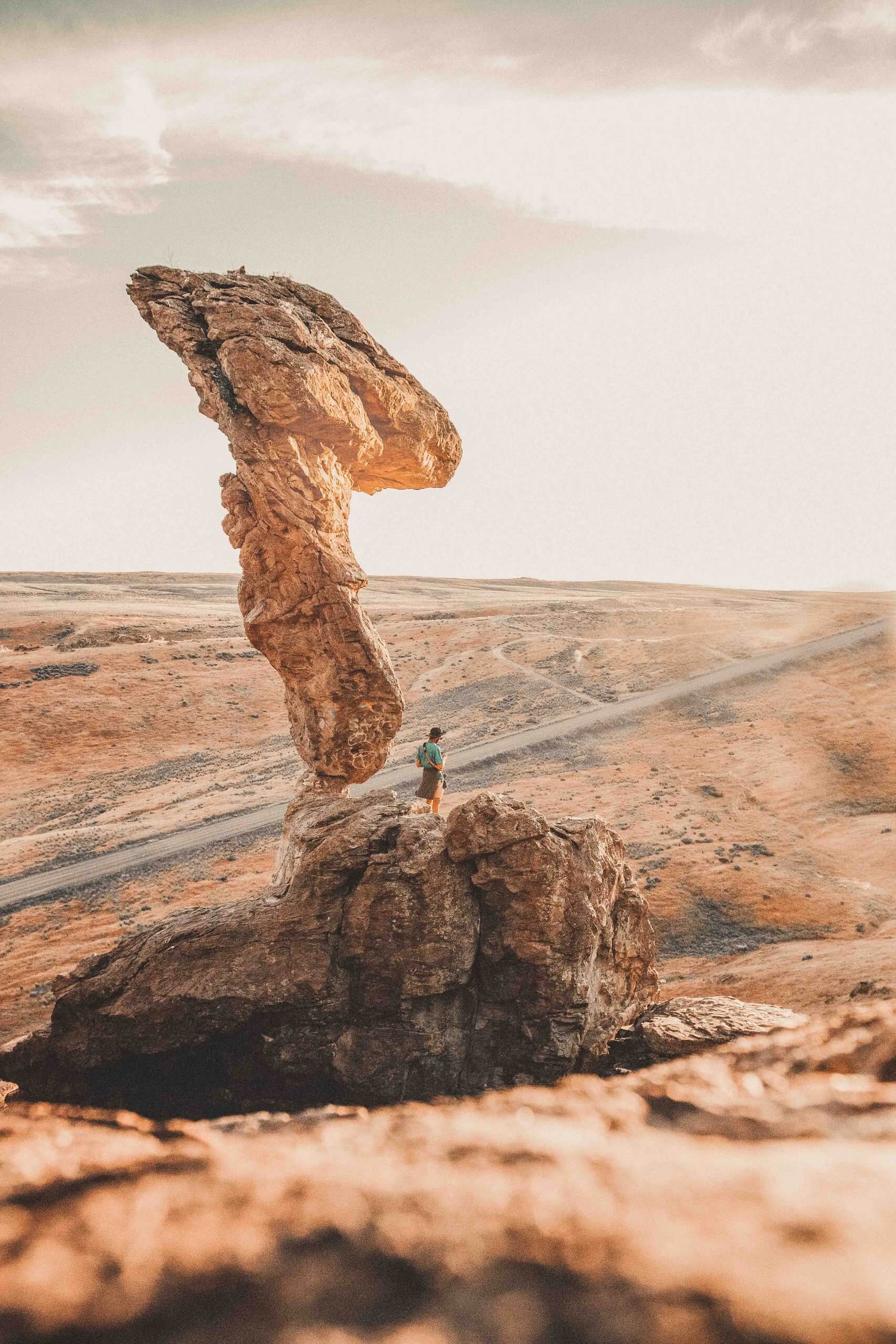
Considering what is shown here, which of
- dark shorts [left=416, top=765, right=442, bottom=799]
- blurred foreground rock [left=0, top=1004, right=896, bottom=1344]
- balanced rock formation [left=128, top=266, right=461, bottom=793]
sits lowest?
dark shorts [left=416, top=765, right=442, bottom=799]

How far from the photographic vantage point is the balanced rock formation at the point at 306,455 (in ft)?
49.0

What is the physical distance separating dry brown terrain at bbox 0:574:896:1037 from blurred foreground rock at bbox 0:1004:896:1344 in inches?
563

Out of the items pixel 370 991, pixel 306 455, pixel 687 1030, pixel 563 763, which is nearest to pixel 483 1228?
pixel 370 991

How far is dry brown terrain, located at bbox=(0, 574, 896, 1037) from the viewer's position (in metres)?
19.9

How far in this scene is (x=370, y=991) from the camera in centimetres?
1067

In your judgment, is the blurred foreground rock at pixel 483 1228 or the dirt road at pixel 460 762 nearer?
the blurred foreground rock at pixel 483 1228

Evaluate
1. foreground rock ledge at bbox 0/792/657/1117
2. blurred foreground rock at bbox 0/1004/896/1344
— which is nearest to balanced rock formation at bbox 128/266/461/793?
foreground rock ledge at bbox 0/792/657/1117

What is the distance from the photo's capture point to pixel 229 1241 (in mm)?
1445

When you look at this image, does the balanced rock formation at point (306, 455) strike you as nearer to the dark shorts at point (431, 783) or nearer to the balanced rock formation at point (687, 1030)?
the dark shorts at point (431, 783)

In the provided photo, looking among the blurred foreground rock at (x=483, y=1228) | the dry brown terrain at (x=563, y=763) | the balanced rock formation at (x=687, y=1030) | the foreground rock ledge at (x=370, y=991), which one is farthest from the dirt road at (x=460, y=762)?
the blurred foreground rock at (x=483, y=1228)

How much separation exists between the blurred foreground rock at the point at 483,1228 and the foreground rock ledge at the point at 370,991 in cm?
908

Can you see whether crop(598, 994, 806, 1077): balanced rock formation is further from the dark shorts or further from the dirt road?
the dirt road

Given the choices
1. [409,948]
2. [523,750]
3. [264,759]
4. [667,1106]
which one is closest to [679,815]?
[523,750]

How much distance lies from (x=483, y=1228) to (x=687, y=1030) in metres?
10.8
